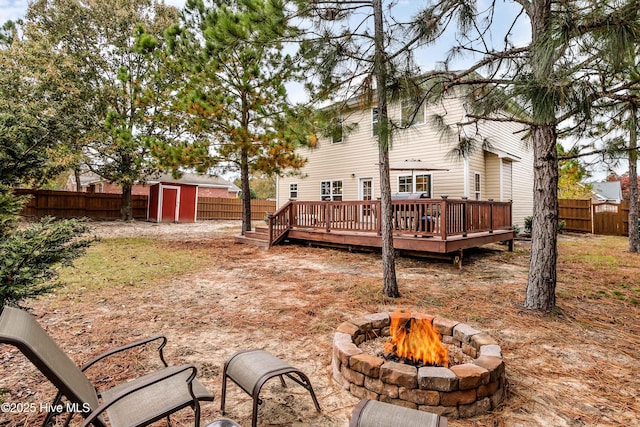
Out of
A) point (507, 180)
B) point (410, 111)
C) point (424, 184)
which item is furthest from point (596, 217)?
point (410, 111)

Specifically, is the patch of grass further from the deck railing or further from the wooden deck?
the deck railing

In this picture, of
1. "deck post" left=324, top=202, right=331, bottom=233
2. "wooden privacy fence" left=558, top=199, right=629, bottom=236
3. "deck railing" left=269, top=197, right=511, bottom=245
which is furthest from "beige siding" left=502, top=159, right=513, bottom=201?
"deck post" left=324, top=202, right=331, bottom=233

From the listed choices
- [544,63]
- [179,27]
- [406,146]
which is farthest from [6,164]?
[406,146]

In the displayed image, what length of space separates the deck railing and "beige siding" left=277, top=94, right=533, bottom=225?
5.84 ft

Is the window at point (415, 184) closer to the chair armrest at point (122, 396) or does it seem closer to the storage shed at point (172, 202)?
the chair armrest at point (122, 396)

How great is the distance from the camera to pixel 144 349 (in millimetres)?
3158

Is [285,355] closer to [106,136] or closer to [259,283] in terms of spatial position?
[259,283]

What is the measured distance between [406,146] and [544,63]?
908 centimetres

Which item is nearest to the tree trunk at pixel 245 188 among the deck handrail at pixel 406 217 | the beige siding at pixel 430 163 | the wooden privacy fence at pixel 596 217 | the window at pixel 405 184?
the deck handrail at pixel 406 217

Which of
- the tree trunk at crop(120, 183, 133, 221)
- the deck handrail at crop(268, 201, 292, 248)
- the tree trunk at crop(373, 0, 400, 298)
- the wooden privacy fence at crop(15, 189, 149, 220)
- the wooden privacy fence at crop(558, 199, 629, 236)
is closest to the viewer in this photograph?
the tree trunk at crop(373, 0, 400, 298)

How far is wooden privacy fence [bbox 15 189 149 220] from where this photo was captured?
51.4 feet

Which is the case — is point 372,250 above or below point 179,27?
below

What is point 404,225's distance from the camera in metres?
7.51

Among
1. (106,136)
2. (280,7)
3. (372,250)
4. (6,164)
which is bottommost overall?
(372,250)
